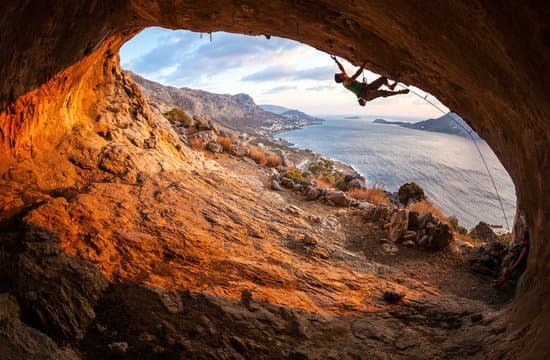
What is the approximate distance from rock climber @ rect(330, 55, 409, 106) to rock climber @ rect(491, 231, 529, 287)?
4202mm

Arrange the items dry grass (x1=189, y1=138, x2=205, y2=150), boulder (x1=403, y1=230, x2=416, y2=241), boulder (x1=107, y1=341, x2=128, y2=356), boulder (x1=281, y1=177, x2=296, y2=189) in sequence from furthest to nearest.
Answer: dry grass (x1=189, y1=138, x2=205, y2=150) < boulder (x1=281, y1=177, x2=296, y2=189) < boulder (x1=403, y1=230, x2=416, y2=241) < boulder (x1=107, y1=341, x2=128, y2=356)

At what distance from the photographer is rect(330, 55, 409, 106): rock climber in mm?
7227

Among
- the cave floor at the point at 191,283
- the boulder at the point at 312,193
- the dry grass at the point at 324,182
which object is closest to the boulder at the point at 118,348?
the cave floor at the point at 191,283

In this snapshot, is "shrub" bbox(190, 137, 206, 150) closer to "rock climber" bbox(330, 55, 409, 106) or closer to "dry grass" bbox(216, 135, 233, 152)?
"dry grass" bbox(216, 135, 233, 152)

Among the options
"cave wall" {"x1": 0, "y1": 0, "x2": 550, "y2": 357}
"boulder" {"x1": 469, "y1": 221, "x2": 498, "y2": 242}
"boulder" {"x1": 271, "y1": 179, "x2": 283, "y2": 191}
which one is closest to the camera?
"cave wall" {"x1": 0, "y1": 0, "x2": 550, "y2": 357}

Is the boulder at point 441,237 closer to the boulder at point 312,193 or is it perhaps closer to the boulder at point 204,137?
the boulder at point 312,193

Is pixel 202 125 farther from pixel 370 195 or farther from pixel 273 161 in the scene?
pixel 370 195

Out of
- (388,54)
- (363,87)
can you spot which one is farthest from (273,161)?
(388,54)

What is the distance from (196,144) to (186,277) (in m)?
12.6

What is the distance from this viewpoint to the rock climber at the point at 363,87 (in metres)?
7.23

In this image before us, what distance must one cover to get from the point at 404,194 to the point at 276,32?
35.0 feet

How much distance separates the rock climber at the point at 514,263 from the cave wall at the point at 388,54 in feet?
5.37

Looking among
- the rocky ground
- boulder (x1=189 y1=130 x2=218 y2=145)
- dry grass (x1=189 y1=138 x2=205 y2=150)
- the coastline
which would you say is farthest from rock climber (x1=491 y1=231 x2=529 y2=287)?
the coastline

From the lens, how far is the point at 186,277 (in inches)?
208
